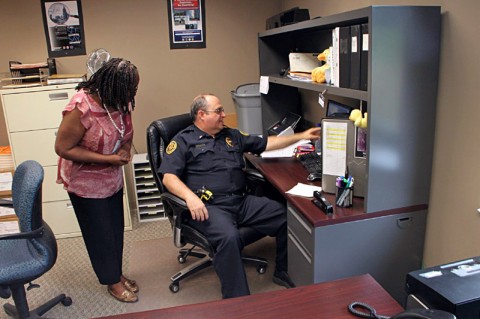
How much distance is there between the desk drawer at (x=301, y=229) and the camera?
179cm

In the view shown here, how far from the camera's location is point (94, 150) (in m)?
2.17

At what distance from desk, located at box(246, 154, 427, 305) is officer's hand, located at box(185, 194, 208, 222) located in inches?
19.5

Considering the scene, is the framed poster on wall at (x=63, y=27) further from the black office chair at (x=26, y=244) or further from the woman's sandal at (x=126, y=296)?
the woman's sandal at (x=126, y=296)

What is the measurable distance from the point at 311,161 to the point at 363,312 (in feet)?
4.84

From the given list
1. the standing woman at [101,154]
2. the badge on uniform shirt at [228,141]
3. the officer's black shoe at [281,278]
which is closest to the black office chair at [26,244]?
the standing woman at [101,154]

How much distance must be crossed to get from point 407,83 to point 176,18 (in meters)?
2.44

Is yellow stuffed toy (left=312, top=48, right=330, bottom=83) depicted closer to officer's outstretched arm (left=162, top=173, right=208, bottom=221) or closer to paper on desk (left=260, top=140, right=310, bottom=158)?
paper on desk (left=260, top=140, right=310, bottom=158)

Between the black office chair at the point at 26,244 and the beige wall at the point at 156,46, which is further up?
the beige wall at the point at 156,46

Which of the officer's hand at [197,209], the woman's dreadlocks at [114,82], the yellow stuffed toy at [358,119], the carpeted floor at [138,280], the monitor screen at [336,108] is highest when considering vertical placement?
the woman's dreadlocks at [114,82]

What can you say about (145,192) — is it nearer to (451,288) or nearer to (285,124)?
(285,124)

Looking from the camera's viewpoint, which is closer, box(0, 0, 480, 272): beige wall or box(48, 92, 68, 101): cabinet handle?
box(48, 92, 68, 101): cabinet handle

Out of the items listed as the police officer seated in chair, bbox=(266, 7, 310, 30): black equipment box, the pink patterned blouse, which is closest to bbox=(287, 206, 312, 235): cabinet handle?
the police officer seated in chair

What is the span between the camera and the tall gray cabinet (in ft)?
5.13

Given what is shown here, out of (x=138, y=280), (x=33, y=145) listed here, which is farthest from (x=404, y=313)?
(x=33, y=145)
